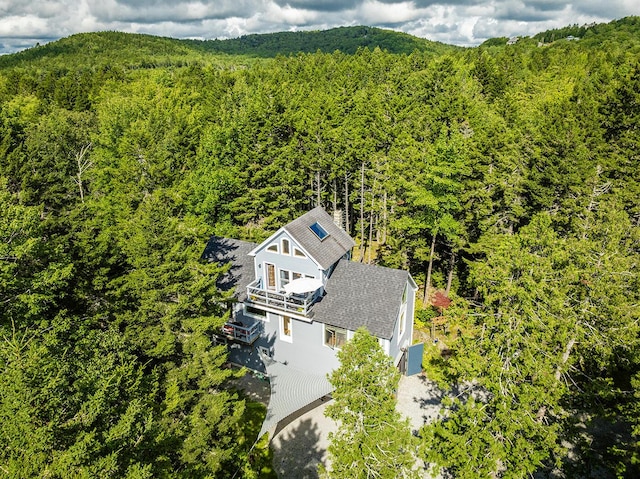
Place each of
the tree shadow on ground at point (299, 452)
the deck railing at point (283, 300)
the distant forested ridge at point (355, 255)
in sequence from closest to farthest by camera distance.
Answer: the distant forested ridge at point (355, 255)
the tree shadow on ground at point (299, 452)
the deck railing at point (283, 300)

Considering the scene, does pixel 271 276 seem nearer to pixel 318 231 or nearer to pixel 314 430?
pixel 318 231

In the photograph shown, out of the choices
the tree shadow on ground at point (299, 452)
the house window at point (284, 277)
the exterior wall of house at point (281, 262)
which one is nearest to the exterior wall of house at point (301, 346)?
the house window at point (284, 277)

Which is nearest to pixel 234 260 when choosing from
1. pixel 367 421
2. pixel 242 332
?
Answer: pixel 242 332

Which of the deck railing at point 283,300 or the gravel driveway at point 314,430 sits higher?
the deck railing at point 283,300

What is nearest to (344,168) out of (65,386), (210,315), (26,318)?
(210,315)

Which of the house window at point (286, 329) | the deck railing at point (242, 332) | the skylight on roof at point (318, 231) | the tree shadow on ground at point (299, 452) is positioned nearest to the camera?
the tree shadow on ground at point (299, 452)

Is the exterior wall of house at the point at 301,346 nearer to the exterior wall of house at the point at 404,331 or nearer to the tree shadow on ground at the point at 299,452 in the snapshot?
the tree shadow on ground at the point at 299,452
